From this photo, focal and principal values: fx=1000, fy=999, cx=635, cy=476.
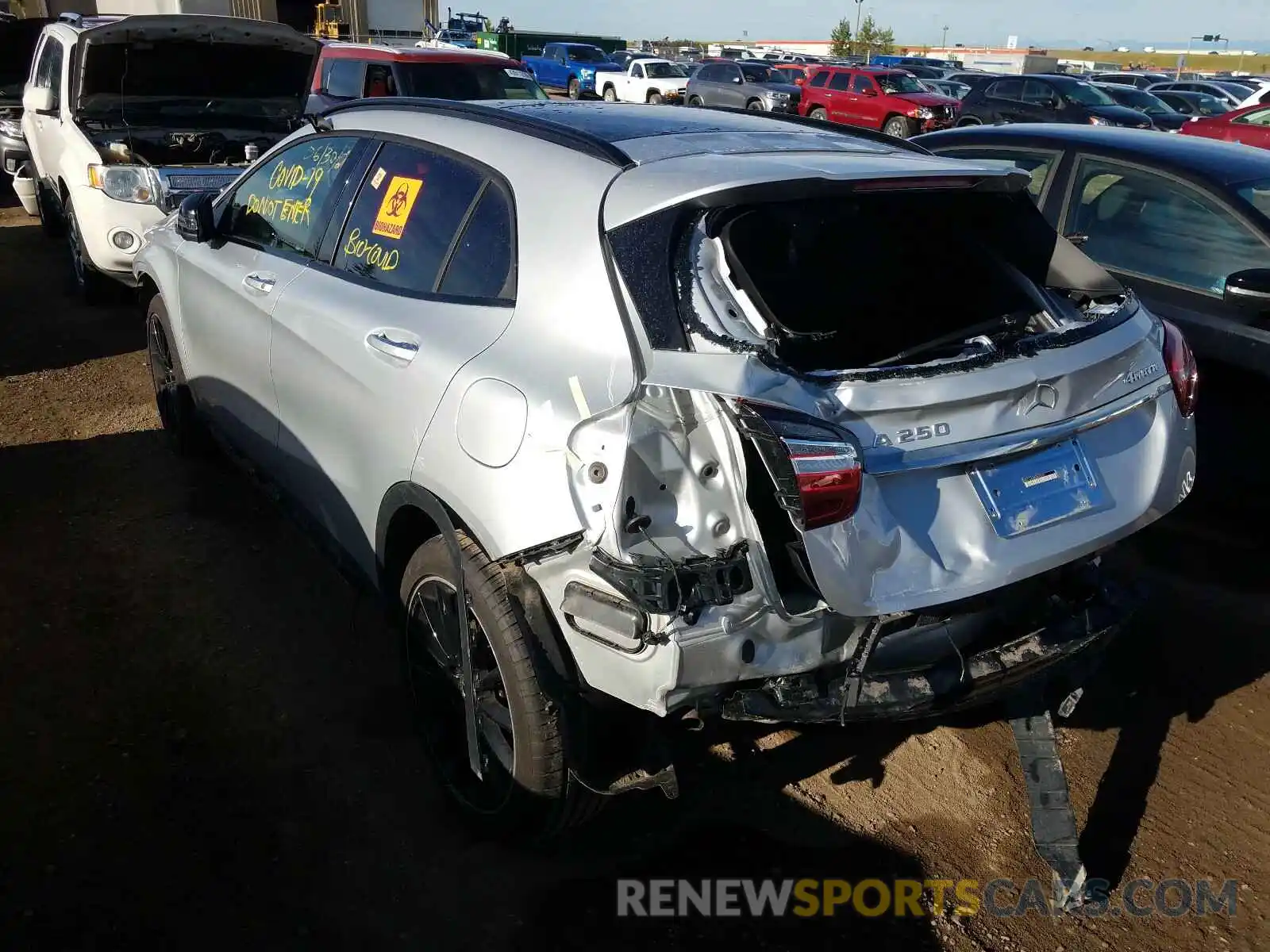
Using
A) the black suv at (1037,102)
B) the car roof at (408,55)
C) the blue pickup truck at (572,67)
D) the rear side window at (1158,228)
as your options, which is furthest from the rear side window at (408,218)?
the blue pickup truck at (572,67)

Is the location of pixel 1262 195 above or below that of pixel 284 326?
above

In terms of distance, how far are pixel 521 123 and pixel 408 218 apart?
48 cm

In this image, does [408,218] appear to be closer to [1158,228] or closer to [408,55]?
[1158,228]

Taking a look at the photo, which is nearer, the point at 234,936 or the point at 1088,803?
the point at 234,936

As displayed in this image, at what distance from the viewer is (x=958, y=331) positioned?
275 centimetres

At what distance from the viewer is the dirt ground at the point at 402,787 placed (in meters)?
2.59

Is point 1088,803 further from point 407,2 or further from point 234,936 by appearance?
point 407,2

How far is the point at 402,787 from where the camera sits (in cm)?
303

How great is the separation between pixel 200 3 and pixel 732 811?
27.5m

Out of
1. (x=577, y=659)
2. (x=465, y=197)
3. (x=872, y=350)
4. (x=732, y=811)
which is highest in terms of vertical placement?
(x=465, y=197)

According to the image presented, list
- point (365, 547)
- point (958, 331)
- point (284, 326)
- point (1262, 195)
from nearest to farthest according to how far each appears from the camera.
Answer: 1. point (958, 331)
2. point (365, 547)
3. point (284, 326)
4. point (1262, 195)

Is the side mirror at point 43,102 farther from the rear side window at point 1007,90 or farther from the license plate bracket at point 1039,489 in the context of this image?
the rear side window at point 1007,90

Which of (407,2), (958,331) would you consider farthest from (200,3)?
(958,331)

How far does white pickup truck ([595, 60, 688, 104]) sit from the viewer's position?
1112 inches
